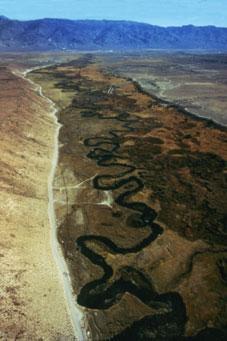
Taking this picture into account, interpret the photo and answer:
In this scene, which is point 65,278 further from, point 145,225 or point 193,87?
point 193,87

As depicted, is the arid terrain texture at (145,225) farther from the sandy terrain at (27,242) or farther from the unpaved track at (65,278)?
the sandy terrain at (27,242)

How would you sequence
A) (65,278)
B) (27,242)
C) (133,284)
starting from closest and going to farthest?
(133,284), (65,278), (27,242)

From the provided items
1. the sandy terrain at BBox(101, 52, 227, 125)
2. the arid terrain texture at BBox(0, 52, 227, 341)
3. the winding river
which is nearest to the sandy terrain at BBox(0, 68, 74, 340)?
the arid terrain texture at BBox(0, 52, 227, 341)

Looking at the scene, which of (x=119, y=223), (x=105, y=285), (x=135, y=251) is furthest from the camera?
(x=119, y=223)

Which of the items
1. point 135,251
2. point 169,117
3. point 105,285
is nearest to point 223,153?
point 169,117

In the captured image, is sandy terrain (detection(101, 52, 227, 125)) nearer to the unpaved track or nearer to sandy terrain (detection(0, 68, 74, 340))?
sandy terrain (detection(0, 68, 74, 340))

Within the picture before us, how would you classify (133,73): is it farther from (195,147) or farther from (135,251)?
(135,251)

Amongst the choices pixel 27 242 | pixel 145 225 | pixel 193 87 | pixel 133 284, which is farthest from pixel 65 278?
pixel 193 87
